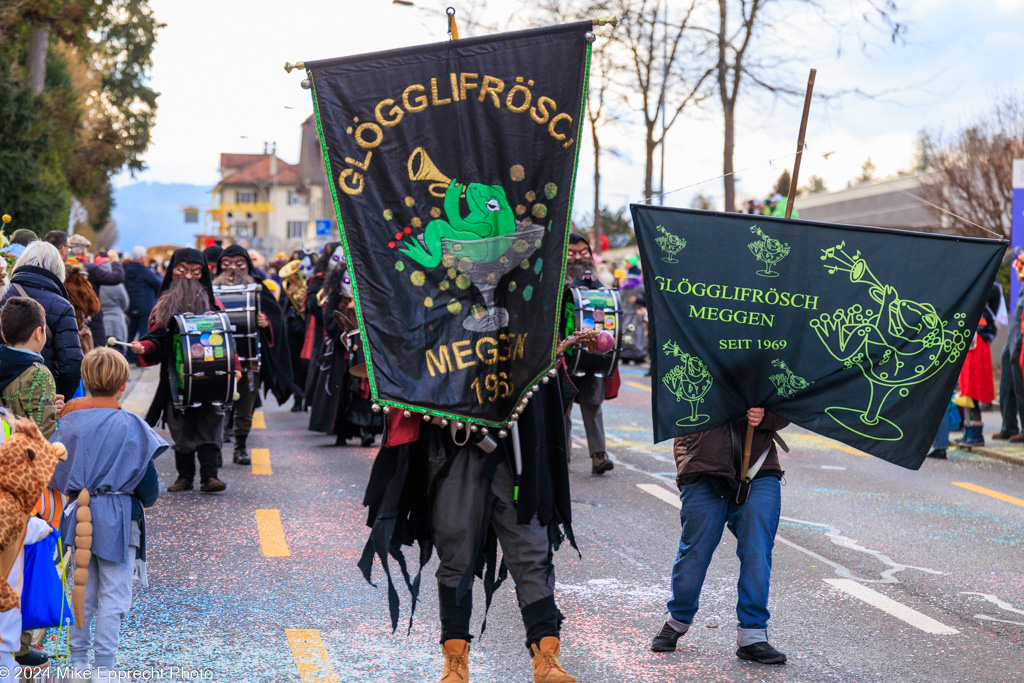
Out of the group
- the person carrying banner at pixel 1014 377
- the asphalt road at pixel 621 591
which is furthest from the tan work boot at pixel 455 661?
the person carrying banner at pixel 1014 377

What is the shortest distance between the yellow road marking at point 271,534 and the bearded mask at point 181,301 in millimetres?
1666

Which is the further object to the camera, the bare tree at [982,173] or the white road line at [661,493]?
the bare tree at [982,173]

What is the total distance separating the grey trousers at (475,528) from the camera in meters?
4.32

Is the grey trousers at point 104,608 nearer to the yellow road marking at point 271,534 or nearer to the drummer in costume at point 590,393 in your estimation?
the yellow road marking at point 271,534

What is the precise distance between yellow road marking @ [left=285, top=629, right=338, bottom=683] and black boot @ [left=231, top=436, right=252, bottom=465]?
16.7 feet

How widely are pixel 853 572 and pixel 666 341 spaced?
8.22 feet

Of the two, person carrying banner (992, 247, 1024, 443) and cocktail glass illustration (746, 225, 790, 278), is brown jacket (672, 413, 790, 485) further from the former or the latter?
person carrying banner (992, 247, 1024, 443)

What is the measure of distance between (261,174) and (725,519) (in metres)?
123

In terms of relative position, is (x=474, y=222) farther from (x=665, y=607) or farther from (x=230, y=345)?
(x=230, y=345)

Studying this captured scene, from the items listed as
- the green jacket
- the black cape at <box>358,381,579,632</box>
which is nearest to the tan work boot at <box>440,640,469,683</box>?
the black cape at <box>358,381,579,632</box>

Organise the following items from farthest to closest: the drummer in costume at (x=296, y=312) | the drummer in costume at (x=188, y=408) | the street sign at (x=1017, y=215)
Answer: the drummer in costume at (x=296, y=312) → the street sign at (x=1017, y=215) → the drummer in costume at (x=188, y=408)

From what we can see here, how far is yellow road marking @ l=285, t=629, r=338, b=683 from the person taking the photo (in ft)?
15.4

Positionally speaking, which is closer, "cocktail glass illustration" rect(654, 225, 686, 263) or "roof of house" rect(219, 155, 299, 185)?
"cocktail glass illustration" rect(654, 225, 686, 263)

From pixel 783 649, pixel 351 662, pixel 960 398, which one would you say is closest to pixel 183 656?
pixel 351 662
